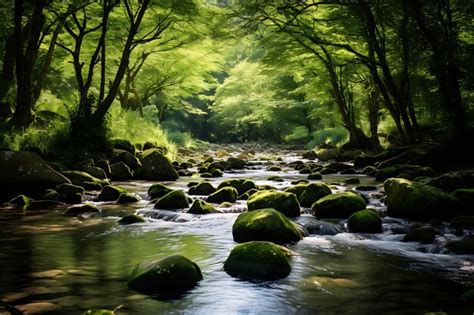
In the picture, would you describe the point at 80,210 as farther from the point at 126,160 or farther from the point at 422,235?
the point at 126,160

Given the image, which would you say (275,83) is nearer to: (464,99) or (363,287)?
(464,99)

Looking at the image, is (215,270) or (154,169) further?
(154,169)

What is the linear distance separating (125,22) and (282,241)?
1396 cm

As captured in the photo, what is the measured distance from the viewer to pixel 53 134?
12234 millimetres

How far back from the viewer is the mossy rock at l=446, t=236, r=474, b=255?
528 centimetres

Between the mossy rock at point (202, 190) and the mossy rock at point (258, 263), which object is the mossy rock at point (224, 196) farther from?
the mossy rock at point (258, 263)

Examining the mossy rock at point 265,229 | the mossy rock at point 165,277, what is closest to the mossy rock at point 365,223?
the mossy rock at point 265,229

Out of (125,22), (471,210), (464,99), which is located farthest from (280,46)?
(471,210)

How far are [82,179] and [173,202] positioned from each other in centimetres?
342

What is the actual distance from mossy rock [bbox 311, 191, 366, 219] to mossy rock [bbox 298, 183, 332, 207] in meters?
0.80

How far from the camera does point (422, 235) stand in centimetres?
579

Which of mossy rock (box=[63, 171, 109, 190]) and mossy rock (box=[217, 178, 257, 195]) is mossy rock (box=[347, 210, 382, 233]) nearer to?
mossy rock (box=[217, 178, 257, 195])

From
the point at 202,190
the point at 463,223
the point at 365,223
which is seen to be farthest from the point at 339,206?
the point at 202,190

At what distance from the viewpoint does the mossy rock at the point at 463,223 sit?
6.24 meters
